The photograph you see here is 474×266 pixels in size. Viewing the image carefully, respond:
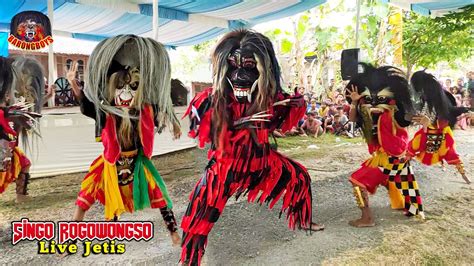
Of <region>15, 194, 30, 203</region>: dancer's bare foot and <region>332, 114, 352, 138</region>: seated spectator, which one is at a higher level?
<region>332, 114, 352, 138</region>: seated spectator

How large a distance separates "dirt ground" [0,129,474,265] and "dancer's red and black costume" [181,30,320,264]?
1.34 feet

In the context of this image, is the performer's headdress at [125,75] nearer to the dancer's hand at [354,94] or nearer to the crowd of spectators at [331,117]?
the dancer's hand at [354,94]

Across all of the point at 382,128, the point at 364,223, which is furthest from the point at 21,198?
the point at 382,128

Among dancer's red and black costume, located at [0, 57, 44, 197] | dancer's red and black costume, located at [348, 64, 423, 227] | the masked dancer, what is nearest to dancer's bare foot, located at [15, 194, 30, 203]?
dancer's red and black costume, located at [0, 57, 44, 197]

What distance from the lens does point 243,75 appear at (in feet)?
7.27

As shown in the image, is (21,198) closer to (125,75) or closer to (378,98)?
(125,75)

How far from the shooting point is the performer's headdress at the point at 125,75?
7.48ft

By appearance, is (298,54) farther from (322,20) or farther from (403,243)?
(403,243)

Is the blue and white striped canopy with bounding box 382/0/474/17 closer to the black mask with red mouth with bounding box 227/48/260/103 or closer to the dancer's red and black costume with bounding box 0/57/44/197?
the black mask with red mouth with bounding box 227/48/260/103

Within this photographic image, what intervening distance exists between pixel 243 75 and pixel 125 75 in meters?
0.71

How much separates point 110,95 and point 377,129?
187 centimetres

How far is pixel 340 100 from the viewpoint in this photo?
8.62m

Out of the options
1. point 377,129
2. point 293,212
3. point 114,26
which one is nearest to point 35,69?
point 293,212

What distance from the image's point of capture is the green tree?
7296mm
